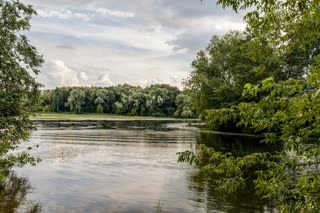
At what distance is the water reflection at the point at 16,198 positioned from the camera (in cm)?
1238

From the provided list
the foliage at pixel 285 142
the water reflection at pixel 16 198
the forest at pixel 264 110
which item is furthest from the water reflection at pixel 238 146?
the foliage at pixel 285 142

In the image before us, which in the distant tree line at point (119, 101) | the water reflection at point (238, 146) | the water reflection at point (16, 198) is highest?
the distant tree line at point (119, 101)

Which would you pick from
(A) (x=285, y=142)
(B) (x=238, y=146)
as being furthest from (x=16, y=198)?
(B) (x=238, y=146)

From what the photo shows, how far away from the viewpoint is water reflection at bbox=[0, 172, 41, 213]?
40.6 ft

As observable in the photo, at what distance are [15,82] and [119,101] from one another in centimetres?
13534

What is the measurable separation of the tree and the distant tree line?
114 meters

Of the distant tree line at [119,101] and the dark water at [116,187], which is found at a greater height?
the distant tree line at [119,101]

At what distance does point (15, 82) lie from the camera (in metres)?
14.1

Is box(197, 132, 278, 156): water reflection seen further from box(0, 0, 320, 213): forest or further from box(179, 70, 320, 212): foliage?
box(179, 70, 320, 212): foliage

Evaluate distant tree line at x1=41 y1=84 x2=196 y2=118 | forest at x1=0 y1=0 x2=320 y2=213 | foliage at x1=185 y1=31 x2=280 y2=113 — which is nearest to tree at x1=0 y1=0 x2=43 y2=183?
forest at x1=0 y1=0 x2=320 y2=213

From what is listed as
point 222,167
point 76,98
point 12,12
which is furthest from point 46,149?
point 76,98

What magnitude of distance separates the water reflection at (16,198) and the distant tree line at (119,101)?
372 ft

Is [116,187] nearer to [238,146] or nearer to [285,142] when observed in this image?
[285,142]

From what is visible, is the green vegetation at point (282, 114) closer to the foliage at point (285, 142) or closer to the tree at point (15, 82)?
the foliage at point (285, 142)
